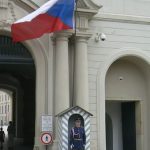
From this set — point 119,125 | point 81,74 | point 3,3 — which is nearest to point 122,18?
point 81,74

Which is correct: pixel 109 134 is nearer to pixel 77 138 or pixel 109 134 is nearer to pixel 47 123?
pixel 47 123

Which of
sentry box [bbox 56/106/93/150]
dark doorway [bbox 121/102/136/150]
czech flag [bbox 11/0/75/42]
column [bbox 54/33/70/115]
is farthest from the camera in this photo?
dark doorway [bbox 121/102/136/150]

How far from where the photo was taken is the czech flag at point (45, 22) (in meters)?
13.3

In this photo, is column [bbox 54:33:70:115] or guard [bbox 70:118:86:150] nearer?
guard [bbox 70:118:86:150]

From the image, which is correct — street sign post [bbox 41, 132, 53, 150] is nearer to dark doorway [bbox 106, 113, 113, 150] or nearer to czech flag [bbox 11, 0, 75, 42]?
czech flag [bbox 11, 0, 75, 42]

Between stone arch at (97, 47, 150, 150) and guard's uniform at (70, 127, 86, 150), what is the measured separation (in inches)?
108

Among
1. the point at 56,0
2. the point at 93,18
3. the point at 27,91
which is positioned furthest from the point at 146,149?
the point at 27,91

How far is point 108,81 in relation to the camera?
56.4 ft

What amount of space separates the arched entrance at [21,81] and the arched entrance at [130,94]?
3.09 metres

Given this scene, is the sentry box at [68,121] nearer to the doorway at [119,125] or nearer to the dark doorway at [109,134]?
the doorway at [119,125]

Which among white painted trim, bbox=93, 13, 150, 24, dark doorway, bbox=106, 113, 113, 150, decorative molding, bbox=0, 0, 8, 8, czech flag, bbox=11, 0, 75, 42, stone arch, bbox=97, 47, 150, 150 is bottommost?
dark doorway, bbox=106, 113, 113, 150

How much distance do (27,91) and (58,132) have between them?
12.7m

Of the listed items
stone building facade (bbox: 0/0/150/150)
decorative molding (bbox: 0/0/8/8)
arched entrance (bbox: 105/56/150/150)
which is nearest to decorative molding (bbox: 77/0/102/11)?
stone building facade (bbox: 0/0/150/150)

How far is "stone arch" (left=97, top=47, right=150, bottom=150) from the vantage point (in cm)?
1586
